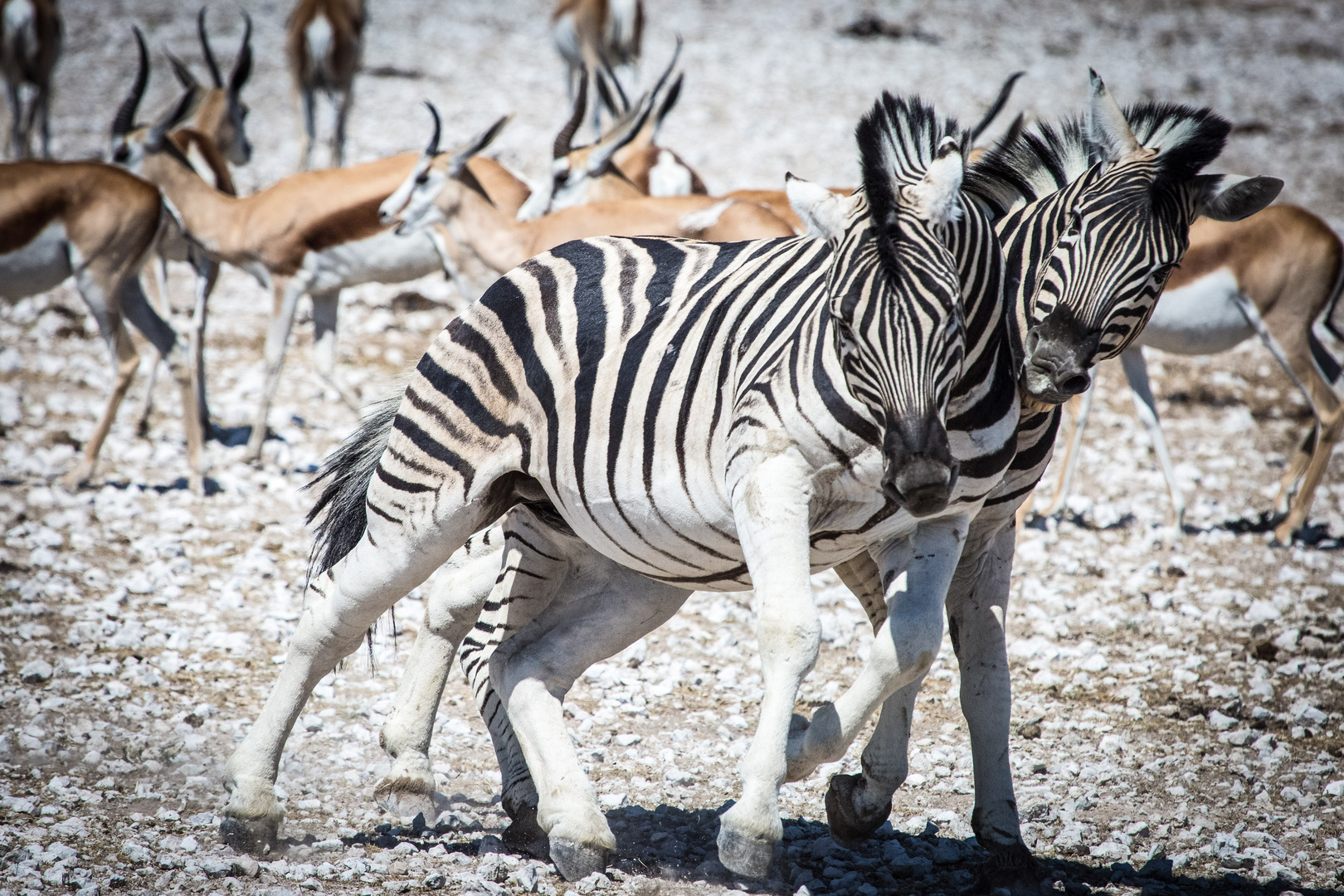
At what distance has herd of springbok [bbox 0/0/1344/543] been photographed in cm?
870

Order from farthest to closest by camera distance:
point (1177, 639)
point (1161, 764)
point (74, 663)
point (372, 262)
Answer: point (372, 262), point (1177, 639), point (74, 663), point (1161, 764)

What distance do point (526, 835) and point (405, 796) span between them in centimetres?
46

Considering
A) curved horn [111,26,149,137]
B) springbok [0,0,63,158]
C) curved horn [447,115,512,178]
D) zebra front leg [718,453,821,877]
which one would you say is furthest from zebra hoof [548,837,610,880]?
springbok [0,0,63,158]

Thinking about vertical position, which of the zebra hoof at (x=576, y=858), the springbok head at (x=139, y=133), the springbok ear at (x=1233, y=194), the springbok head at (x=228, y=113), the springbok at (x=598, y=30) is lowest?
the zebra hoof at (x=576, y=858)

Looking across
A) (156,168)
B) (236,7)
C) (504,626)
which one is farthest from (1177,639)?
(236,7)

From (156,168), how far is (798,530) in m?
9.34

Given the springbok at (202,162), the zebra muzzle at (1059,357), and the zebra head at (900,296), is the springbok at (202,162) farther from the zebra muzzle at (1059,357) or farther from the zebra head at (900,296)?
the zebra muzzle at (1059,357)

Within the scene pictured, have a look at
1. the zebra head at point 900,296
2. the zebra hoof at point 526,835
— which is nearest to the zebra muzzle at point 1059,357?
the zebra head at point 900,296

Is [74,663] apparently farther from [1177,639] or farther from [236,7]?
[236,7]

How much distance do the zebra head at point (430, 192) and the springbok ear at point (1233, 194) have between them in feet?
23.1

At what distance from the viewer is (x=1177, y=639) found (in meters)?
6.50

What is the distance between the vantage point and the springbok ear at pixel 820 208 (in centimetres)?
314

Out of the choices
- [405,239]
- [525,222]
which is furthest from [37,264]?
[525,222]

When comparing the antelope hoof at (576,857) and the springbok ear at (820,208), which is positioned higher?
the springbok ear at (820,208)
